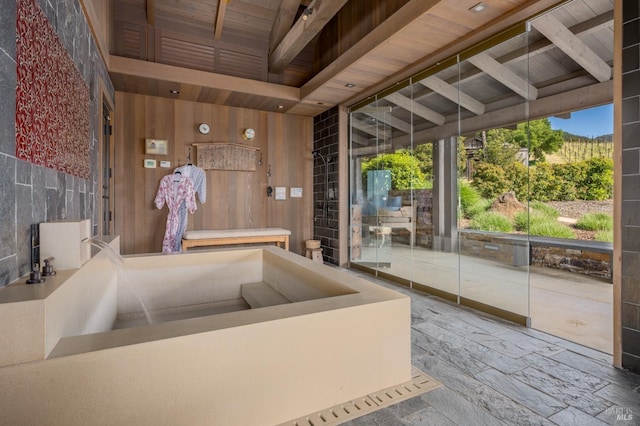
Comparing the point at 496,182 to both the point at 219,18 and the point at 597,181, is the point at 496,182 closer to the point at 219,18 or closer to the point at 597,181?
the point at 597,181

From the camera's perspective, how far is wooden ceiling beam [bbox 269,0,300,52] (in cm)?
399

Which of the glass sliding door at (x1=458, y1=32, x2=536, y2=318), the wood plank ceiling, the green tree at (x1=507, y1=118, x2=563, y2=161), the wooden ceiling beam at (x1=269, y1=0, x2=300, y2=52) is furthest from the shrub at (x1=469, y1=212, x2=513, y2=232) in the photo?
the wooden ceiling beam at (x1=269, y1=0, x2=300, y2=52)

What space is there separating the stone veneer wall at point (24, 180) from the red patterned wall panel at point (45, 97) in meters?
0.05

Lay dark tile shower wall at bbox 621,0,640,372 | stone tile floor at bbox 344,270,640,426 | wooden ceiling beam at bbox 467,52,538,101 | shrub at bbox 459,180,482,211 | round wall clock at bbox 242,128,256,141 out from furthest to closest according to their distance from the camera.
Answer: round wall clock at bbox 242,128,256,141
shrub at bbox 459,180,482,211
wooden ceiling beam at bbox 467,52,538,101
dark tile shower wall at bbox 621,0,640,372
stone tile floor at bbox 344,270,640,426

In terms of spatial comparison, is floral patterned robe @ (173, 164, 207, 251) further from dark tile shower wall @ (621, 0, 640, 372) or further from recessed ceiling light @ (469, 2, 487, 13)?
dark tile shower wall @ (621, 0, 640, 372)

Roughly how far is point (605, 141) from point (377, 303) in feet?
17.6

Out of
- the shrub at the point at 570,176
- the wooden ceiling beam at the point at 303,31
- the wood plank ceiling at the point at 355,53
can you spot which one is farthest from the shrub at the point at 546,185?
the wooden ceiling beam at the point at 303,31

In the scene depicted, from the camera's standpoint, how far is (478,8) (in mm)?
2668

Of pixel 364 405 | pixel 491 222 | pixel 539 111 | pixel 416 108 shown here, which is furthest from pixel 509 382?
pixel 539 111

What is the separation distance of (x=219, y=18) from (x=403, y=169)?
3099mm

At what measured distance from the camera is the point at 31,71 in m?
1.49

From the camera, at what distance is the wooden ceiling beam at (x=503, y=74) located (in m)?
2.98

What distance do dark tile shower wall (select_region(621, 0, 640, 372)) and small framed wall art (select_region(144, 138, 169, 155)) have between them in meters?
5.00

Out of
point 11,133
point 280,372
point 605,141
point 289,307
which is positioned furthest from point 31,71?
point 605,141
